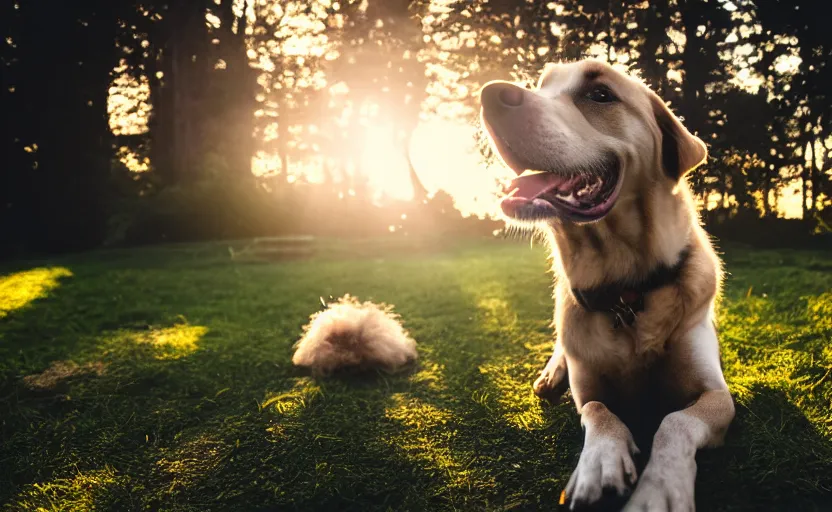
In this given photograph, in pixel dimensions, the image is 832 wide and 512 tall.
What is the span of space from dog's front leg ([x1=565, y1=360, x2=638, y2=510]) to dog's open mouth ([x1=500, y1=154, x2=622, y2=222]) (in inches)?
32.3

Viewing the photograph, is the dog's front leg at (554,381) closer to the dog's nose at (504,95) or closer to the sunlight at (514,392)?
the sunlight at (514,392)

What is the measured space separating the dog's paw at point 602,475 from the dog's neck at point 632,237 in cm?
77

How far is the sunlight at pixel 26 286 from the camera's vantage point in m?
5.68

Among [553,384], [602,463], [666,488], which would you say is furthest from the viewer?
[553,384]

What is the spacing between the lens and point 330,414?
2.76 m

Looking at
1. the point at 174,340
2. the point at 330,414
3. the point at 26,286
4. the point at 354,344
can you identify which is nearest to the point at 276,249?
the point at 26,286

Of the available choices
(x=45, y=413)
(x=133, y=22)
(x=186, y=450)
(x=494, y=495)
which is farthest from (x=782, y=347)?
(x=133, y=22)

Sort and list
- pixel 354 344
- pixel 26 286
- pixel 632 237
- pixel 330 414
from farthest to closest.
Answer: pixel 26 286 < pixel 354 344 < pixel 330 414 < pixel 632 237

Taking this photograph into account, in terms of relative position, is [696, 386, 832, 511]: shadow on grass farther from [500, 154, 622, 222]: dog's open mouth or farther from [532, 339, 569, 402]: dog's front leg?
[500, 154, 622, 222]: dog's open mouth

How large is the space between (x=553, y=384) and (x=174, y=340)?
312 cm

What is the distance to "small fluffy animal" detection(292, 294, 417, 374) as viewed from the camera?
3459 mm

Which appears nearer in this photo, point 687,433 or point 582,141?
point 687,433

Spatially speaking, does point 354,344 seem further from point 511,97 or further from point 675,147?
point 675,147

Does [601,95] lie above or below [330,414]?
above
